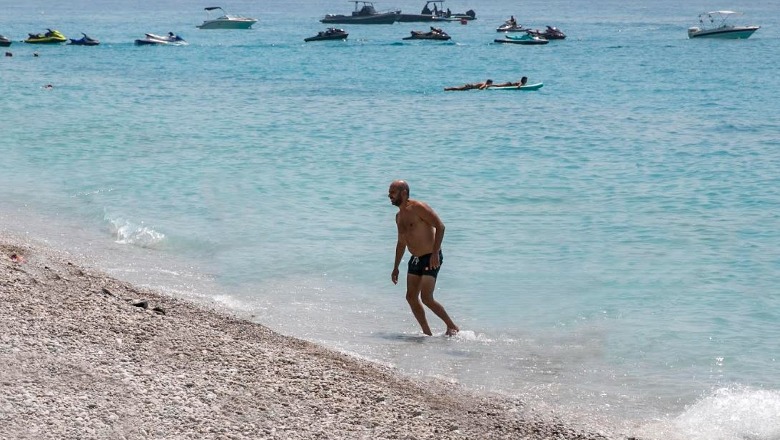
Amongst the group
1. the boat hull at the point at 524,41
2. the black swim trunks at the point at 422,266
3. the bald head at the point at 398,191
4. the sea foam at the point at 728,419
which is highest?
the bald head at the point at 398,191

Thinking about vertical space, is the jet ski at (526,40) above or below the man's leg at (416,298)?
below

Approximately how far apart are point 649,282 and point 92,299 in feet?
23.4

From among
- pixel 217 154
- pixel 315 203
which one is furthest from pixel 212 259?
pixel 217 154

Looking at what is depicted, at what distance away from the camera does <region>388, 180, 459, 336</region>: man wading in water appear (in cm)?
1006

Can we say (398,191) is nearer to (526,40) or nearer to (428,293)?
(428,293)

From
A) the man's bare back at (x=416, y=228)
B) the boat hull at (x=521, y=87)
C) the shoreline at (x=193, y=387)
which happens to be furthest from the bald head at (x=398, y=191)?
the boat hull at (x=521, y=87)

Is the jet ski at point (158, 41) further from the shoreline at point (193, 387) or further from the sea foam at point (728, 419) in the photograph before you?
the sea foam at point (728, 419)

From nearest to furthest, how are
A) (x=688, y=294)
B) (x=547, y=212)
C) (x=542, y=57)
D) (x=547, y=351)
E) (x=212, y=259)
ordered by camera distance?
1. (x=547, y=351)
2. (x=688, y=294)
3. (x=212, y=259)
4. (x=547, y=212)
5. (x=542, y=57)

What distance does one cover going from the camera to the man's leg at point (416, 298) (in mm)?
10461

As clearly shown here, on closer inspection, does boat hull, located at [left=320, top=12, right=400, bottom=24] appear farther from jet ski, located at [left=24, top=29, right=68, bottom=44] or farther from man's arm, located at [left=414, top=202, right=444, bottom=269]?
man's arm, located at [left=414, top=202, right=444, bottom=269]

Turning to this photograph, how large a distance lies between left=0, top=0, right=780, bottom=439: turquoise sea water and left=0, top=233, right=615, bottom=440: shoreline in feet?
3.26

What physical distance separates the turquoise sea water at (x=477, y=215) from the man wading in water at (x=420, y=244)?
1.22ft

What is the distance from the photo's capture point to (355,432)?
7113 millimetres

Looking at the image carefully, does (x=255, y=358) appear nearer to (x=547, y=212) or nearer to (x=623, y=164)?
(x=547, y=212)
